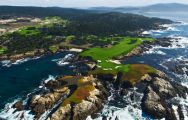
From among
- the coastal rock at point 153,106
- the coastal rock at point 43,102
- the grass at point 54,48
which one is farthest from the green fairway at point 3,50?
the coastal rock at point 153,106

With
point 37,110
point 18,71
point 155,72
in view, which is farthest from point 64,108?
point 18,71

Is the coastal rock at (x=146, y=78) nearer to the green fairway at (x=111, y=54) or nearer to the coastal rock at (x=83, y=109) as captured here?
the green fairway at (x=111, y=54)

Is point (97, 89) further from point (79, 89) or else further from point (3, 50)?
point (3, 50)

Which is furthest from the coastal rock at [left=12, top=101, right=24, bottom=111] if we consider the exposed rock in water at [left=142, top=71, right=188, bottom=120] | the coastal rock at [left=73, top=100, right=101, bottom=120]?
the exposed rock in water at [left=142, top=71, right=188, bottom=120]

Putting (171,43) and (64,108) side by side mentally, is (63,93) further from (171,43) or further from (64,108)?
(171,43)

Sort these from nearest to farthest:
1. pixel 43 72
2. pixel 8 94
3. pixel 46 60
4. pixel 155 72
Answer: pixel 8 94 < pixel 155 72 < pixel 43 72 < pixel 46 60

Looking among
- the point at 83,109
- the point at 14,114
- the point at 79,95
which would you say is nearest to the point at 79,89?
the point at 79,95
